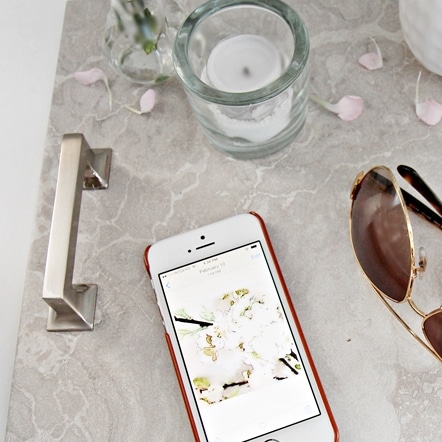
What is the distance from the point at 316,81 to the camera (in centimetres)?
54

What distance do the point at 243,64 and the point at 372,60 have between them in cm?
11

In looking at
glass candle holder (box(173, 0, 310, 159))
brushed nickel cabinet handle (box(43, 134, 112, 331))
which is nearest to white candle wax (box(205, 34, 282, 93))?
glass candle holder (box(173, 0, 310, 159))

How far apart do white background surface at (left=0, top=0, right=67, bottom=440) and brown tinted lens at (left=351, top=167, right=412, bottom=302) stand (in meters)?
0.23

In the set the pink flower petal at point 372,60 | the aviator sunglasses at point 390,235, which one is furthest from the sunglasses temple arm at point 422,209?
the pink flower petal at point 372,60

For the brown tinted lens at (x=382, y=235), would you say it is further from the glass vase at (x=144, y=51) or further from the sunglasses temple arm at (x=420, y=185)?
the glass vase at (x=144, y=51)

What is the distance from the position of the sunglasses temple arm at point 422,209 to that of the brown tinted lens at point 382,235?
32 millimetres

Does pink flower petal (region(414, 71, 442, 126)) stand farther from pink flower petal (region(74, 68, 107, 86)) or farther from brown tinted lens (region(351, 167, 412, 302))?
pink flower petal (region(74, 68, 107, 86))

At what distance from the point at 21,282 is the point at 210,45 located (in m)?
0.21

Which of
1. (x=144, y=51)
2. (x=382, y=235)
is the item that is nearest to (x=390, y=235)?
(x=382, y=235)

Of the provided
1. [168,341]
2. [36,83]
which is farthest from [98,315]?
[36,83]

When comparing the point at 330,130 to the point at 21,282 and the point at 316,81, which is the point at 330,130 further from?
the point at 21,282

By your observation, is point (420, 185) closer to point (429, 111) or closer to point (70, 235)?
point (429, 111)

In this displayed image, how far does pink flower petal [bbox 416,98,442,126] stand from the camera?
509 mm

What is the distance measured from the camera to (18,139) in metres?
0.50
